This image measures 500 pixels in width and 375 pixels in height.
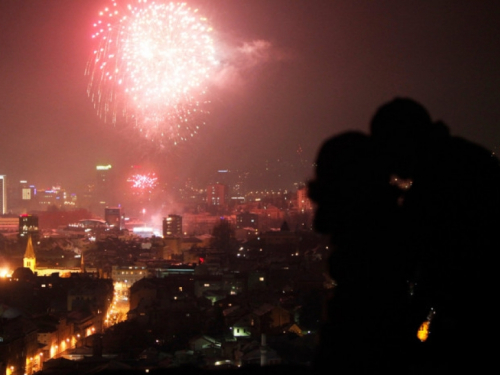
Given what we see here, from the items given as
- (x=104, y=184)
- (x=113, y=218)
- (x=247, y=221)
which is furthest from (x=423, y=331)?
(x=104, y=184)

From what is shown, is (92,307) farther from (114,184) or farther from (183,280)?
(114,184)

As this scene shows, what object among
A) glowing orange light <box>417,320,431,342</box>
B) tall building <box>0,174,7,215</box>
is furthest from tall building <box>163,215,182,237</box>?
glowing orange light <box>417,320,431,342</box>

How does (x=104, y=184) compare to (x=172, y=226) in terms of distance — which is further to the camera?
(x=104, y=184)

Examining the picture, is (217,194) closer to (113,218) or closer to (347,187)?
(113,218)

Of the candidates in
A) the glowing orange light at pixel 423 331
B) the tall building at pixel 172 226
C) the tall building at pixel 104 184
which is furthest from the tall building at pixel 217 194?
the glowing orange light at pixel 423 331

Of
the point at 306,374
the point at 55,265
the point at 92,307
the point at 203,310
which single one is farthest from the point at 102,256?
the point at 306,374

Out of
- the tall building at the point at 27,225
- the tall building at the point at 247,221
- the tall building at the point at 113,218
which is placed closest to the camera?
the tall building at the point at 27,225

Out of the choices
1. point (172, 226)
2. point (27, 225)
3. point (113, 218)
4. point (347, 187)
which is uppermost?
point (347, 187)

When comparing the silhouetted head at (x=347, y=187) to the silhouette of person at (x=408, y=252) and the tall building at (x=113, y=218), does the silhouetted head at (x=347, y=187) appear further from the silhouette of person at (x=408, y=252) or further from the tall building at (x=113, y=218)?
the tall building at (x=113, y=218)
